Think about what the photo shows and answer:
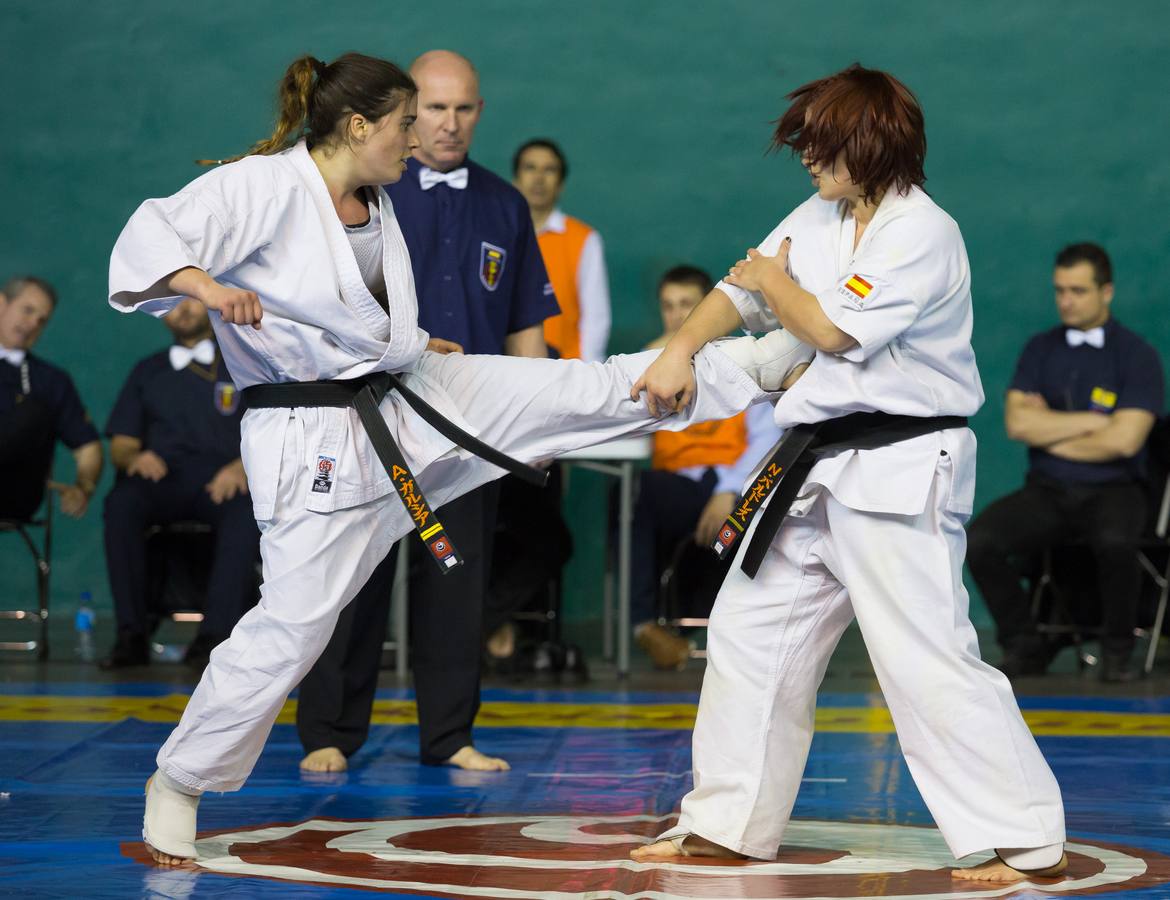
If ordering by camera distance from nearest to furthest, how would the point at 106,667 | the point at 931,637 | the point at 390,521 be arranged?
1. the point at 931,637
2. the point at 390,521
3. the point at 106,667

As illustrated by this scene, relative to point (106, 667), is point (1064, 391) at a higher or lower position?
higher

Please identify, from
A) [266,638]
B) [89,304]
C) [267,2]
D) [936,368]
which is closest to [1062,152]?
[267,2]

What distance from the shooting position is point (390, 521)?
120 inches

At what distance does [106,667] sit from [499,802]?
282cm

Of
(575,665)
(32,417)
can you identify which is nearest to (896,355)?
(575,665)

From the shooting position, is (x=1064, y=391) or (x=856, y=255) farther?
(x=1064, y=391)

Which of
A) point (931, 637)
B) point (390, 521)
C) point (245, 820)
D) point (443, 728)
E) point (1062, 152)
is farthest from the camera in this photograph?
point (1062, 152)

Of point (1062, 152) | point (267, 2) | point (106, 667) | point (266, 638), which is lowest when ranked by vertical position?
point (106, 667)

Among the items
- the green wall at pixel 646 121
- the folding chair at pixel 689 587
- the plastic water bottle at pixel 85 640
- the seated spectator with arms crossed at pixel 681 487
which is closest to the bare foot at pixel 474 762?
the seated spectator with arms crossed at pixel 681 487

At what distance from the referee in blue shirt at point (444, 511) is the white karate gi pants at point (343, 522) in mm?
996

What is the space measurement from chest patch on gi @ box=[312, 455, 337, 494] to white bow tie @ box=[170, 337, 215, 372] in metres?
3.63

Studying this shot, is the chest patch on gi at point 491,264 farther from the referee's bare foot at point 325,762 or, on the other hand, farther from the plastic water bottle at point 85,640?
the plastic water bottle at point 85,640

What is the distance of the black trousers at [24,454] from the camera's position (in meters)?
6.23

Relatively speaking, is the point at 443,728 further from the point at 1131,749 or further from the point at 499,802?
the point at 1131,749
